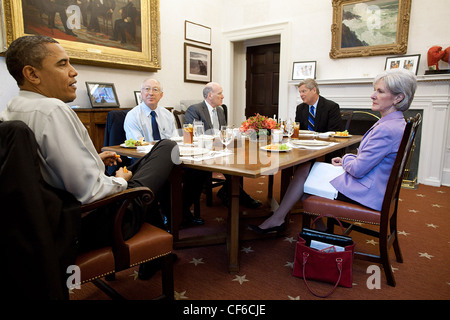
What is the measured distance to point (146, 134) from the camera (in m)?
2.92

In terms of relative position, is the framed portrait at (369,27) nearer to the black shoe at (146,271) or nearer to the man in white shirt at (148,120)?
the man in white shirt at (148,120)

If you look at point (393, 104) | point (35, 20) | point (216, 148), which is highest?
point (35, 20)

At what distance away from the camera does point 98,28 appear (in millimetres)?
3996

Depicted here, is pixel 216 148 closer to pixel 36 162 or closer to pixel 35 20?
pixel 36 162

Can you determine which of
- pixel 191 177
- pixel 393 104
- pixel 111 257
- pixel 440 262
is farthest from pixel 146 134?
pixel 440 262

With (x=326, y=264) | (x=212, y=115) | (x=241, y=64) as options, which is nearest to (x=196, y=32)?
(x=241, y=64)

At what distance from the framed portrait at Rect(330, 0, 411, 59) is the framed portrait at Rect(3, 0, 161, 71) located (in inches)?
111

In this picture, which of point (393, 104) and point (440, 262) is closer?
point (393, 104)

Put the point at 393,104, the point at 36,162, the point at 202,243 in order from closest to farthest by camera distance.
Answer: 1. the point at 36,162
2. the point at 393,104
3. the point at 202,243

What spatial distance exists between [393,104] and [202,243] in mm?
1613

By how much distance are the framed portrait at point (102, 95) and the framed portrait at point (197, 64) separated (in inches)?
62.6

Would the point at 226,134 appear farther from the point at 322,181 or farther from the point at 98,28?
the point at 98,28

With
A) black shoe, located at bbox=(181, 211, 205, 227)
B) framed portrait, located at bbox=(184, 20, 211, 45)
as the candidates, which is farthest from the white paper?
framed portrait, located at bbox=(184, 20, 211, 45)

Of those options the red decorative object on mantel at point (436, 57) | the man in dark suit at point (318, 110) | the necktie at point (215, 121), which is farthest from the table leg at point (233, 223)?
the red decorative object on mantel at point (436, 57)
